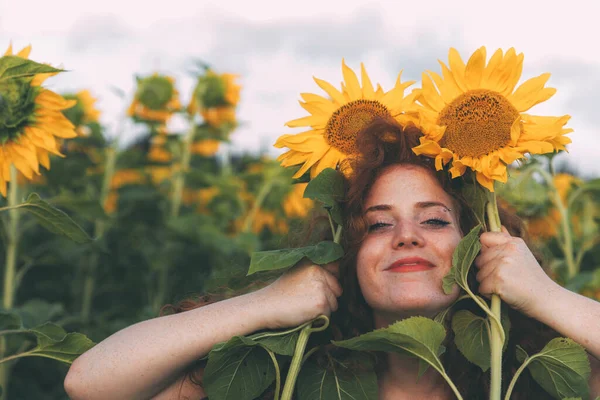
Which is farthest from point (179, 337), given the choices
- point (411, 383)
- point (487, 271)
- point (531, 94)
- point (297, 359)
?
point (531, 94)

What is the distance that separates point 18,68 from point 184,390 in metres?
0.85

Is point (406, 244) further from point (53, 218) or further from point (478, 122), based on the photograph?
point (53, 218)

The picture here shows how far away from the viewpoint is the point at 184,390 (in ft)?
5.87

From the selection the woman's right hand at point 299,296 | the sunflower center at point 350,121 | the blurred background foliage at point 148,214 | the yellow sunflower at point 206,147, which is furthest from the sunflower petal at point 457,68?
the yellow sunflower at point 206,147

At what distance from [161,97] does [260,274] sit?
6.62ft

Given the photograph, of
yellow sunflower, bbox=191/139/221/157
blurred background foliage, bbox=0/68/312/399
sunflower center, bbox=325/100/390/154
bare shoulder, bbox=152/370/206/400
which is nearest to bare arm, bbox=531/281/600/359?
sunflower center, bbox=325/100/390/154

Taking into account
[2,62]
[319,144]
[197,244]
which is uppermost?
[2,62]

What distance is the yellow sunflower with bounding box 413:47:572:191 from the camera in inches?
61.4

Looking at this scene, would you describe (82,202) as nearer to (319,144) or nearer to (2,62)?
(2,62)

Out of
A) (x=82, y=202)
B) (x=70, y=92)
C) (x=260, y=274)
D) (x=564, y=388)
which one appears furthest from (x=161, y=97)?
(x=564, y=388)

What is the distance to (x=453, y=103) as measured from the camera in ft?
5.37

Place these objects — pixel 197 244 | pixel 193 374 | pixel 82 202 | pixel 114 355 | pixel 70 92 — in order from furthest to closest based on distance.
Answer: pixel 70 92
pixel 197 244
pixel 82 202
pixel 193 374
pixel 114 355

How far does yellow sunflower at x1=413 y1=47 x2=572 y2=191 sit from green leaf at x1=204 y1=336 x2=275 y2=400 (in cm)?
60

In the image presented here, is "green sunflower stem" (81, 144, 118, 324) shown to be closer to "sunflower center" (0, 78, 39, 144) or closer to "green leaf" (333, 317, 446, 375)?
"sunflower center" (0, 78, 39, 144)
